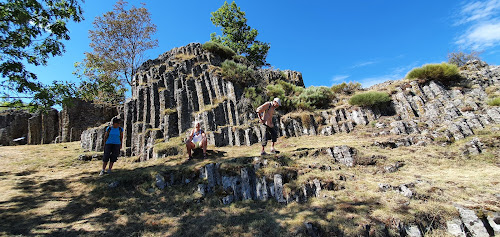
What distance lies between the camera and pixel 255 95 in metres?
12.2

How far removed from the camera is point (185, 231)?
4203mm

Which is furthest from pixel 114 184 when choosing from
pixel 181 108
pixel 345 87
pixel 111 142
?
pixel 345 87

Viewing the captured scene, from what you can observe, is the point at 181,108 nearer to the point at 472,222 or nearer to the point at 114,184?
the point at 114,184

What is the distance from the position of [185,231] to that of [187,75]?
38.0 feet

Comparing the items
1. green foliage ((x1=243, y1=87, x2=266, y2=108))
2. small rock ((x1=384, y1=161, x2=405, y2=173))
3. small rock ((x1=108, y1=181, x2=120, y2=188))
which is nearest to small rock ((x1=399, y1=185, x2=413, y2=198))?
small rock ((x1=384, y1=161, x2=405, y2=173))

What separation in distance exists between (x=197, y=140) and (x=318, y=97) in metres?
7.54

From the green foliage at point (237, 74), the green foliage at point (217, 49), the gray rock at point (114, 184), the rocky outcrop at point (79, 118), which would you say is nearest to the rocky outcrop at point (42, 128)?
the rocky outcrop at point (79, 118)

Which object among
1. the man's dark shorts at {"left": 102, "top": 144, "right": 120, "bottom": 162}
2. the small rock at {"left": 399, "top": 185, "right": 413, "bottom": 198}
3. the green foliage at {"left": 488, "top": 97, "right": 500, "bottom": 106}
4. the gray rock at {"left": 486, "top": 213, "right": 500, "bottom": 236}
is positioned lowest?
the gray rock at {"left": 486, "top": 213, "right": 500, "bottom": 236}

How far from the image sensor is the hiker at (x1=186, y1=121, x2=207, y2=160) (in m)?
8.34

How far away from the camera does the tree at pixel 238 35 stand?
24.7 meters

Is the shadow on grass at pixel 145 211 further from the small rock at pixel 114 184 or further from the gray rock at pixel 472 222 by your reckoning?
the gray rock at pixel 472 222

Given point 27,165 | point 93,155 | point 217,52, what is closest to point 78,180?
point 93,155

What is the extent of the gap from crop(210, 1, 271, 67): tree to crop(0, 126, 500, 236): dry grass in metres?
19.6

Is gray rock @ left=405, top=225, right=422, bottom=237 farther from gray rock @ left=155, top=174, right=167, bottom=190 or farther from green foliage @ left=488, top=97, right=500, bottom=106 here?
green foliage @ left=488, top=97, right=500, bottom=106
